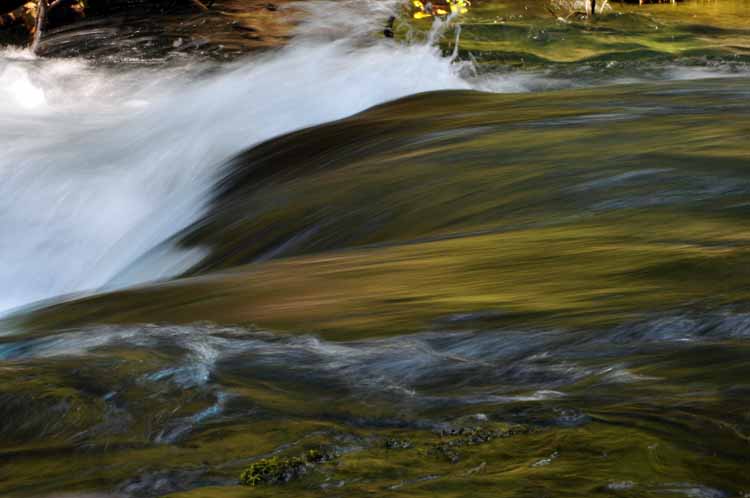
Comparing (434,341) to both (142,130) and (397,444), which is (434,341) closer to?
(397,444)

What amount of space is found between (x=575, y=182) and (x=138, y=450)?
146 inches

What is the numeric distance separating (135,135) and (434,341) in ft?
24.7

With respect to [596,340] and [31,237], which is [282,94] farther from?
[596,340]

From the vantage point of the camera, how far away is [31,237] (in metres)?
8.23

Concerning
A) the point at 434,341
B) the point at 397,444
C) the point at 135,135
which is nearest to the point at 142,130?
the point at 135,135

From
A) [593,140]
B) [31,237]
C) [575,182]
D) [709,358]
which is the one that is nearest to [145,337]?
[709,358]

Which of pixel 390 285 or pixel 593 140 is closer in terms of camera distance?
pixel 390 285

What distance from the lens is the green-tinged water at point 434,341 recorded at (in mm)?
2350

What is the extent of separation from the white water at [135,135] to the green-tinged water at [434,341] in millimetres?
878

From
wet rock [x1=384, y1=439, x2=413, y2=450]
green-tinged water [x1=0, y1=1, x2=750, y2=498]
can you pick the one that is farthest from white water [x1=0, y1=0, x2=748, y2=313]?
wet rock [x1=384, y1=439, x2=413, y2=450]

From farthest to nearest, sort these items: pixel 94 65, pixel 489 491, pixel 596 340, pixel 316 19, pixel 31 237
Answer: pixel 316 19
pixel 94 65
pixel 31 237
pixel 596 340
pixel 489 491

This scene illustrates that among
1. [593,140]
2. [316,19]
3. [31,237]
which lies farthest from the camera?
[316,19]

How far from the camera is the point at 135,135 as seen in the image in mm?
10438

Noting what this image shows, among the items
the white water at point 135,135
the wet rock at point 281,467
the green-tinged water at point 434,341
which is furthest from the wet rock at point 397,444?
the white water at point 135,135
